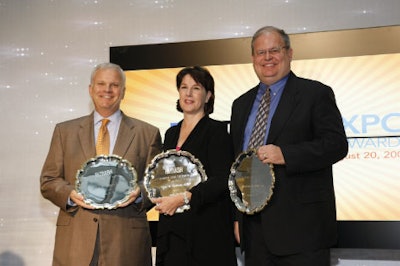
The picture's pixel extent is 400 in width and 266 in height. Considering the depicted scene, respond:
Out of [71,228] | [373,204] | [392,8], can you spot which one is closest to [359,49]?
[392,8]

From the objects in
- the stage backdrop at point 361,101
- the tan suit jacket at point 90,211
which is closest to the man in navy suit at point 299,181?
the tan suit jacket at point 90,211

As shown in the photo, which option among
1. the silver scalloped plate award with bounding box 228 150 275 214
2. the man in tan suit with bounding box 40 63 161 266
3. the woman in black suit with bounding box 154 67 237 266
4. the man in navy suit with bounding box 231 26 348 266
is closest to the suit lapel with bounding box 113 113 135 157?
the man in tan suit with bounding box 40 63 161 266

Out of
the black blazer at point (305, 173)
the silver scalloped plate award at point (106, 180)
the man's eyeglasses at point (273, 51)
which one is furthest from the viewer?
the silver scalloped plate award at point (106, 180)

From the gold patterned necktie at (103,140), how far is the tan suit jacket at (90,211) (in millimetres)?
31

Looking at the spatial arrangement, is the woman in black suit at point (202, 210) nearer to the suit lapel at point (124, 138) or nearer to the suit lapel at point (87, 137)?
the suit lapel at point (124, 138)

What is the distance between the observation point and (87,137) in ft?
9.88

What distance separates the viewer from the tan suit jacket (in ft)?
9.48

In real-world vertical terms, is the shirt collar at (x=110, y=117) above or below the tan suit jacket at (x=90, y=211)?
above

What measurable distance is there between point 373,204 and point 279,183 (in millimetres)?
1495

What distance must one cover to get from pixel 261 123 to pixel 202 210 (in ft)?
1.77

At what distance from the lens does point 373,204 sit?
12.4 ft

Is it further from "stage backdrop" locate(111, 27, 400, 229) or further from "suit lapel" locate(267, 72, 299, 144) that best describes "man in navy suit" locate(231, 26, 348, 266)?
"stage backdrop" locate(111, 27, 400, 229)

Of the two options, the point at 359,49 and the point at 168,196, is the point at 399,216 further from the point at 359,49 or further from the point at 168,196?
the point at 168,196

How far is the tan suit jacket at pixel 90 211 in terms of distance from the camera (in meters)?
2.89
